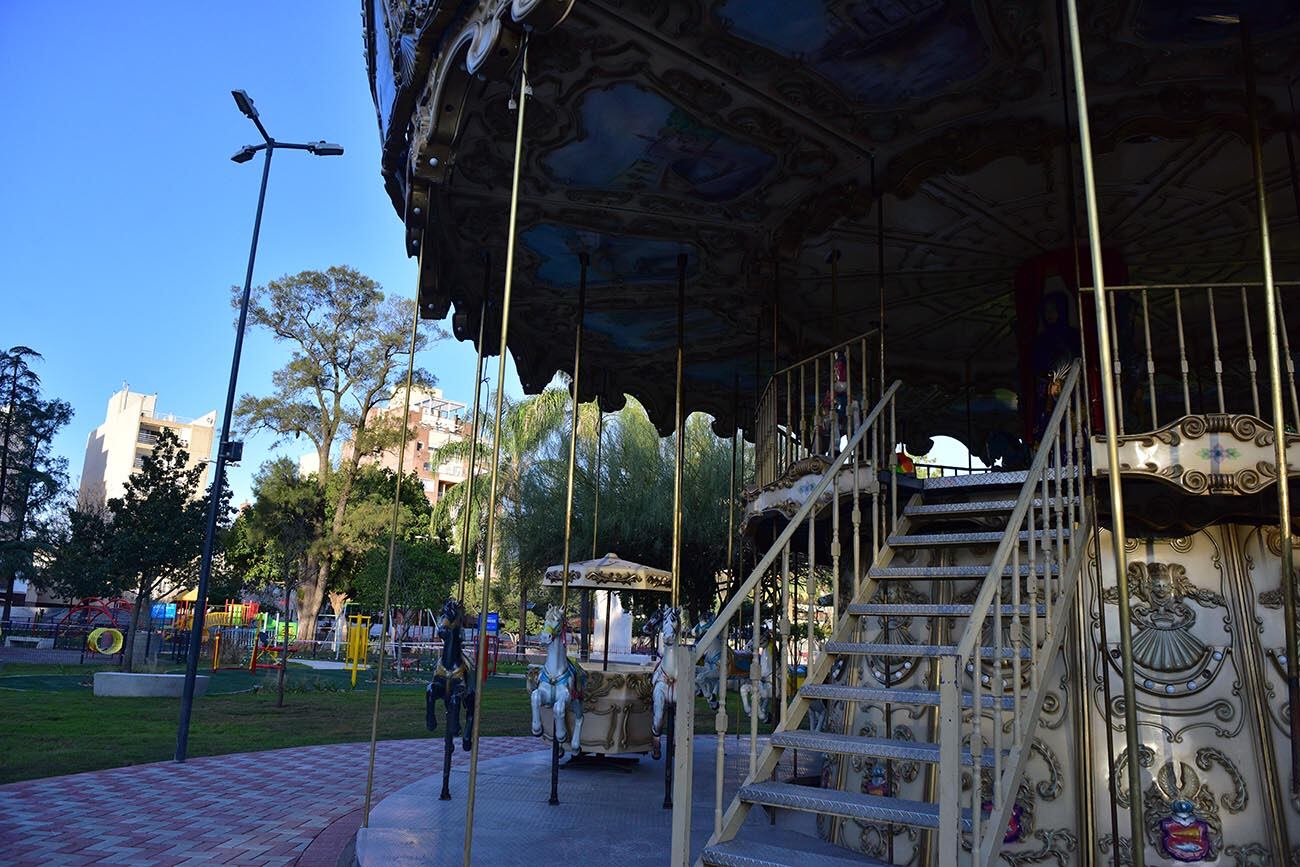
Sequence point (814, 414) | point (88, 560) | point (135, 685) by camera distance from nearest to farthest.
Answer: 1. point (814, 414)
2. point (135, 685)
3. point (88, 560)

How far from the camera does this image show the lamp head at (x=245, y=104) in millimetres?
11844

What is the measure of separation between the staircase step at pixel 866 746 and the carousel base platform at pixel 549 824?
50 cm

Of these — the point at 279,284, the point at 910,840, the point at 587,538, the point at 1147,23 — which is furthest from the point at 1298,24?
the point at 279,284

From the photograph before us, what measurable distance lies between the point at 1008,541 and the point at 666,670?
4.75 meters

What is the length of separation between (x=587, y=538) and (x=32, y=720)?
1417 cm

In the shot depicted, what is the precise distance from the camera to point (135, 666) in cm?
2098

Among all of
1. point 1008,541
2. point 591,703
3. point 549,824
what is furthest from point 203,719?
point 1008,541

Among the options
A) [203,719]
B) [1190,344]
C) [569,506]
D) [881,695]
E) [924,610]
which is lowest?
[203,719]

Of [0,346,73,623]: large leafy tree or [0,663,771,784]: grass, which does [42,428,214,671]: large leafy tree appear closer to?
[0,663,771,784]: grass

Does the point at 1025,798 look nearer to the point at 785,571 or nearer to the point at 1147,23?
the point at 785,571

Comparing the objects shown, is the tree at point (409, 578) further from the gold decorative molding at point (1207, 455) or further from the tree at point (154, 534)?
the gold decorative molding at point (1207, 455)

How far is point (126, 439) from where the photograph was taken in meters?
69.1

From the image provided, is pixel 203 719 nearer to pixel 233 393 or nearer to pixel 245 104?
pixel 233 393

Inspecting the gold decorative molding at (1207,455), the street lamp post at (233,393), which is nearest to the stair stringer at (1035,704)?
the gold decorative molding at (1207,455)
